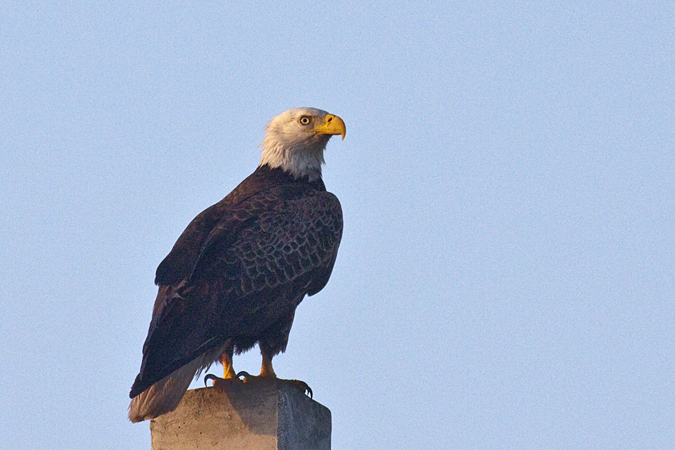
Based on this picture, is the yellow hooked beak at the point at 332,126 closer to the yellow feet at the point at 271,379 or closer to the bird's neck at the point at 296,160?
the bird's neck at the point at 296,160

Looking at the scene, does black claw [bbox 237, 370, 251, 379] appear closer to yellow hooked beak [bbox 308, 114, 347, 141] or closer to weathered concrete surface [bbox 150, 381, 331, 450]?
weathered concrete surface [bbox 150, 381, 331, 450]

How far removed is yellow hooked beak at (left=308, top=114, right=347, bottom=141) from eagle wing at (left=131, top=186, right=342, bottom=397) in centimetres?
57

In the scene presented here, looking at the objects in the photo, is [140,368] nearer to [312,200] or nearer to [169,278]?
[169,278]

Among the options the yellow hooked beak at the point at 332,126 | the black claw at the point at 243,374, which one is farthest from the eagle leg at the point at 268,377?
the yellow hooked beak at the point at 332,126

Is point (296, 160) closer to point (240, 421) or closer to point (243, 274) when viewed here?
point (243, 274)

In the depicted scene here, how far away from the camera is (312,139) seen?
879 centimetres

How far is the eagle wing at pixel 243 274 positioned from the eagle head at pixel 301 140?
0.37 metres

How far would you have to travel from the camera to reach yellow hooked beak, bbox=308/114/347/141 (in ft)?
28.4

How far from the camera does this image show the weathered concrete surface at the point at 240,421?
20.4 feet

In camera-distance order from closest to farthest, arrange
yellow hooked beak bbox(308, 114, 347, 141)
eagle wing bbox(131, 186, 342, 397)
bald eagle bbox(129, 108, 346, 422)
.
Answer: bald eagle bbox(129, 108, 346, 422) → eagle wing bbox(131, 186, 342, 397) → yellow hooked beak bbox(308, 114, 347, 141)

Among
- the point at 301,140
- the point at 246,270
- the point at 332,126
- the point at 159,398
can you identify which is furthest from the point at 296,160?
the point at 159,398

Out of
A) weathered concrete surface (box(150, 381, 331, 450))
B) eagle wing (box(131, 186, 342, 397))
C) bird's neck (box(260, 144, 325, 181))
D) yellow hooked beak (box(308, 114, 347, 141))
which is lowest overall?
weathered concrete surface (box(150, 381, 331, 450))

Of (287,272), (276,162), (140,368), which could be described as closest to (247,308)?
(287,272)

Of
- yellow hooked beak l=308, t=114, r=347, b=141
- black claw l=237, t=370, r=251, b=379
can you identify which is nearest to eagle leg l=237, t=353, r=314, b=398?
black claw l=237, t=370, r=251, b=379
